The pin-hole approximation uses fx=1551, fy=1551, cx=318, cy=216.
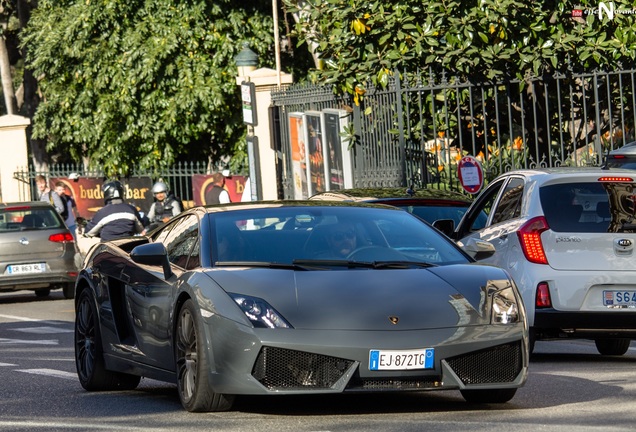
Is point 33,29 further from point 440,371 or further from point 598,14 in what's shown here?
point 440,371

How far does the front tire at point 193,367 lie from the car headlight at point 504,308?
1545 mm

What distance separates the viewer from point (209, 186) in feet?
108

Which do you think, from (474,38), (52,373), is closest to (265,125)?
(474,38)

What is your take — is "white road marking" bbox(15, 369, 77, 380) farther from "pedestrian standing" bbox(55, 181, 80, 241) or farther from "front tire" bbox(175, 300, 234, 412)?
"pedestrian standing" bbox(55, 181, 80, 241)

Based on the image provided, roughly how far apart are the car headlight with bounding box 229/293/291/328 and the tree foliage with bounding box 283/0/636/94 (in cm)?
1327

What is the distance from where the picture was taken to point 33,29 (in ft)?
140

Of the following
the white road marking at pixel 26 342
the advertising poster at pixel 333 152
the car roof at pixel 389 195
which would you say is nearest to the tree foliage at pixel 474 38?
the advertising poster at pixel 333 152

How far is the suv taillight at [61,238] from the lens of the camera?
79.6 ft

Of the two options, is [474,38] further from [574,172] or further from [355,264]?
[355,264]

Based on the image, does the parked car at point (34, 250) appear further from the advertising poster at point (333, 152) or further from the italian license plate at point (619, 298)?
the italian license plate at point (619, 298)

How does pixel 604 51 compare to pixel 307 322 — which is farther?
pixel 604 51

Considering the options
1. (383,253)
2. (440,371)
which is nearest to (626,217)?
(383,253)

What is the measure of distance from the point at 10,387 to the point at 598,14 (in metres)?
13.6

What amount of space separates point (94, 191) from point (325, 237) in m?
25.9
